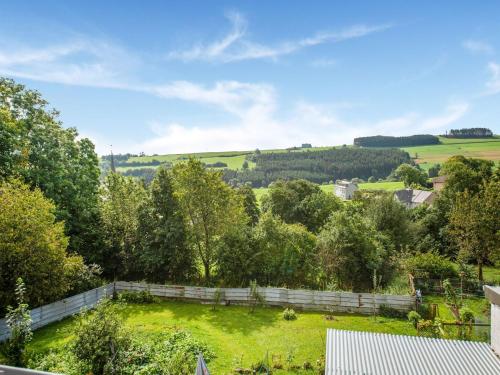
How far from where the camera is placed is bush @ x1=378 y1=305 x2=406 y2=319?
67.8 ft

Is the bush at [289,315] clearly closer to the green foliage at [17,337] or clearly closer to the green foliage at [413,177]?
the green foliage at [17,337]

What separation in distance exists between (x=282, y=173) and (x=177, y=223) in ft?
332

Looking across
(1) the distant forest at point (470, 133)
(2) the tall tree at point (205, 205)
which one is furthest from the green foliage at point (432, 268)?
(1) the distant forest at point (470, 133)

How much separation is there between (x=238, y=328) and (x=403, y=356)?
1088 cm

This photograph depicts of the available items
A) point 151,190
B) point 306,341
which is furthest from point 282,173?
point 306,341

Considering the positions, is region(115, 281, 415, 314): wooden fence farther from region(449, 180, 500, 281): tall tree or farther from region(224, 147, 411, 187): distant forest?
region(224, 147, 411, 187): distant forest

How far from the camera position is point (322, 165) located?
135 meters

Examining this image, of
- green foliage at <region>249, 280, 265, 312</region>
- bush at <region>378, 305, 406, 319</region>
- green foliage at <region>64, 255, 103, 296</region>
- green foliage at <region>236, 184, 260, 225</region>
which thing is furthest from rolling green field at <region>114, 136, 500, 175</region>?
bush at <region>378, 305, 406, 319</region>

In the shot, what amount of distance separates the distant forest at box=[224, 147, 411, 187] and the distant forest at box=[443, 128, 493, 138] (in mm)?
27881

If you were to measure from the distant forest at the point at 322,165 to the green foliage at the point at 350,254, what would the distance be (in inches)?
3688

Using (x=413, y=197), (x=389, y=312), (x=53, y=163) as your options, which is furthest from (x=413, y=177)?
(x=53, y=163)

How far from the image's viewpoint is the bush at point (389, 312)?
20656 millimetres

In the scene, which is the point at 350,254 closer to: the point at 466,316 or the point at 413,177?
the point at 466,316

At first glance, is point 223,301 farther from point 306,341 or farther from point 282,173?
point 282,173
